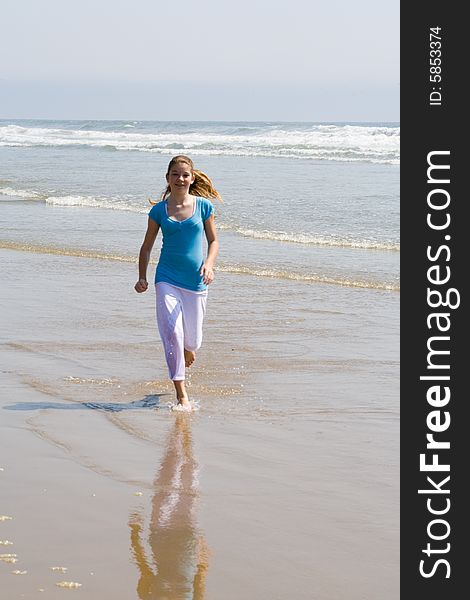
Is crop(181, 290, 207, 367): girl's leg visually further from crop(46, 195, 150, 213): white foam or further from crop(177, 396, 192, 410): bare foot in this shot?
crop(46, 195, 150, 213): white foam

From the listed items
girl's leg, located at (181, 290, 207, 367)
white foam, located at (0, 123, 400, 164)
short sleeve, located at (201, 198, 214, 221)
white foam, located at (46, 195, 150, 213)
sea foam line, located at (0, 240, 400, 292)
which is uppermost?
white foam, located at (0, 123, 400, 164)

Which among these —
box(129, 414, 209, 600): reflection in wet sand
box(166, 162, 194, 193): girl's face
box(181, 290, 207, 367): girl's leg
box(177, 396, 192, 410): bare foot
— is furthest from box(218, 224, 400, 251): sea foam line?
box(129, 414, 209, 600): reflection in wet sand

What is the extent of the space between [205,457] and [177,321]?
4.98 ft

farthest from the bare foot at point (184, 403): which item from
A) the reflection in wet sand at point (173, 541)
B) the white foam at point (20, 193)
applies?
the white foam at point (20, 193)

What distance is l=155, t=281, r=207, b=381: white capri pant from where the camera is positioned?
6.65 m

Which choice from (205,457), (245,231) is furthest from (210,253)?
(245,231)

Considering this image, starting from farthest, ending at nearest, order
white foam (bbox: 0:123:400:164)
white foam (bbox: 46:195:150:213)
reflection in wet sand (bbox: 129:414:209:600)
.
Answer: white foam (bbox: 0:123:400:164) < white foam (bbox: 46:195:150:213) < reflection in wet sand (bbox: 129:414:209:600)

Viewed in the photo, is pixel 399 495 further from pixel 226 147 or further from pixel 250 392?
pixel 226 147

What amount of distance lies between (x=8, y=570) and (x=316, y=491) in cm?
164

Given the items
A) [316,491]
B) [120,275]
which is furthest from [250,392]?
[120,275]

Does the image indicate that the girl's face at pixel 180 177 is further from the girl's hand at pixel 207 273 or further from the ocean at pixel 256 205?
the ocean at pixel 256 205

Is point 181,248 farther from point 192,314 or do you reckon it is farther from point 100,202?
point 100,202

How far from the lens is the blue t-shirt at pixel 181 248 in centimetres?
675

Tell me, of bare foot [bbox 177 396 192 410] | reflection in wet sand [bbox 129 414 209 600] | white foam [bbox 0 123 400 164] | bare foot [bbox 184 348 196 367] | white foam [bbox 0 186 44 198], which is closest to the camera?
reflection in wet sand [bbox 129 414 209 600]
